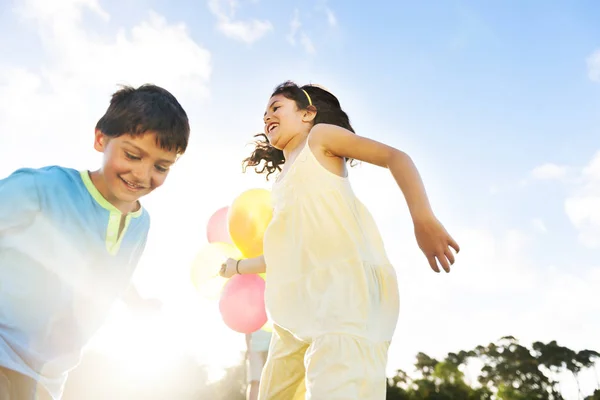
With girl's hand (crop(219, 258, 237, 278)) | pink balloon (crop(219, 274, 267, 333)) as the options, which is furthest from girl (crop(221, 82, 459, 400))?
pink balloon (crop(219, 274, 267, 333))

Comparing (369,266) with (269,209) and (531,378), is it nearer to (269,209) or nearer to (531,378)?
(269,209)

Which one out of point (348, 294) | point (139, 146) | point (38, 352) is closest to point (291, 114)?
point (139, 146)

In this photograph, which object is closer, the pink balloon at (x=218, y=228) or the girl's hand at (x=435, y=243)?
the girl's hand at (x=435, y=243)

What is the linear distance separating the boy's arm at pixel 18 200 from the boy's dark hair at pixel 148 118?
1.39 ft

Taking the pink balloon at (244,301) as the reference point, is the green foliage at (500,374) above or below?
A: above

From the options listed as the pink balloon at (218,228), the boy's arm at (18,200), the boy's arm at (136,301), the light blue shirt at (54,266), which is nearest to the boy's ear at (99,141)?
the light blue shirt at (54,266)

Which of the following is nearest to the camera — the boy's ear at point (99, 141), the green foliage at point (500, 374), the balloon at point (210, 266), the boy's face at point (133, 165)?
the boy's face at point (133, 165)

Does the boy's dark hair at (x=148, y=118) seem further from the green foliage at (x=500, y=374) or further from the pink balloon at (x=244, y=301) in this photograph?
the green foliage at (x=500, y=374)

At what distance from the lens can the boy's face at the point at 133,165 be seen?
2.39 m

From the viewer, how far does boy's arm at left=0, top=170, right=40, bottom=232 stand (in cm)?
211

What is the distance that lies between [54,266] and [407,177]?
5.05ft

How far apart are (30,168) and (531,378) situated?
3430 centimetres

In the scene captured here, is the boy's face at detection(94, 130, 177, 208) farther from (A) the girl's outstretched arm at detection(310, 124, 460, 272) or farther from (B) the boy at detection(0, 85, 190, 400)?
(A) the girl's outstretched arm at detection(310, 124, 460, 272)

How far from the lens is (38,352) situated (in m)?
2.24
